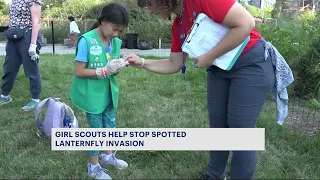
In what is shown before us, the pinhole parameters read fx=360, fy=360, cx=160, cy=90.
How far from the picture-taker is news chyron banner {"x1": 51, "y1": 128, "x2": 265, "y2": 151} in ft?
7.18

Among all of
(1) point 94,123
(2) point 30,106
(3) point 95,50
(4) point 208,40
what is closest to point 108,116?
(1) point 94,123

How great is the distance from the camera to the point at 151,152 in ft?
9.98

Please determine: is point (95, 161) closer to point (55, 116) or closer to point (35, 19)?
point (55, 116)

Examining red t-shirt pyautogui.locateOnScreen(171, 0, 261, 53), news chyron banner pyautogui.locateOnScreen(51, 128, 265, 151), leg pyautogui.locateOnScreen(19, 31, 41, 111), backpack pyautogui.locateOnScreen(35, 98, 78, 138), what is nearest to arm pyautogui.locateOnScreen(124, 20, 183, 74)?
red t-shirt pyautogui.locateOnScreen(171, 0, 261, 53)

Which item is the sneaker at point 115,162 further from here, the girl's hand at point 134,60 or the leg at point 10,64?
the leg at point 10,64

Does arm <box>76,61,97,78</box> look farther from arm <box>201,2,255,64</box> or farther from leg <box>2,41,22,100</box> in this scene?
leg <box>2,41,22,100</box>

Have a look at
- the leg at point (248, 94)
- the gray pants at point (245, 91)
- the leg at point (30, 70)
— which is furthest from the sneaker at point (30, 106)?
the leg at point (248, 94)

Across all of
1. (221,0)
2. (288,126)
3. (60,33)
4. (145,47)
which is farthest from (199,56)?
(60,33)

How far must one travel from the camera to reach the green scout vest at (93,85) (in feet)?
8.27

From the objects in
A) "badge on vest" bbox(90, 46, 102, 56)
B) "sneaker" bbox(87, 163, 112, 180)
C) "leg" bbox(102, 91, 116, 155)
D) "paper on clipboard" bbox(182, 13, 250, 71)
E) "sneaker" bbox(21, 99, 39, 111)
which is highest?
"paper on clipboard" bbox(182, 13, 250, 71)

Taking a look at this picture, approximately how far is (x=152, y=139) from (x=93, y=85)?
597mm

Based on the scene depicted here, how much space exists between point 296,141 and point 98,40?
6.69 feet

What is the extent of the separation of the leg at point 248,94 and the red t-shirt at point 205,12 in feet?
0.31

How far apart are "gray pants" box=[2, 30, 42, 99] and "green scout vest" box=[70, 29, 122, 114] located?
1.98 meters
